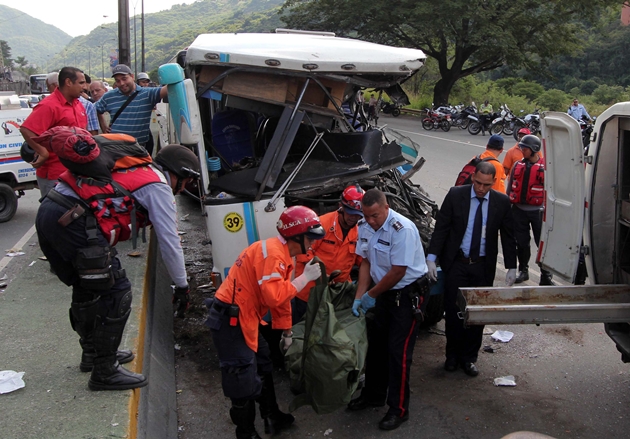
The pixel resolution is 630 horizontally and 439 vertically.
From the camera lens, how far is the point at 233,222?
194 inches

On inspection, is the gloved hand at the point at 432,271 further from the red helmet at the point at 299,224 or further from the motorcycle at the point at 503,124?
the motorcycle at the point at 503,124

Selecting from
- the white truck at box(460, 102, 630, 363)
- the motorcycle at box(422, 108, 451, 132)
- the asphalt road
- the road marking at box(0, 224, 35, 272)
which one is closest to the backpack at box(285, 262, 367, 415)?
the asphalt road

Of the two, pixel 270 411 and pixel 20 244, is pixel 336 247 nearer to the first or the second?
pixel 270 411

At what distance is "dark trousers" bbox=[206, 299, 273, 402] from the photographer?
11.6 feet

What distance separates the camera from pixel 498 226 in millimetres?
4781

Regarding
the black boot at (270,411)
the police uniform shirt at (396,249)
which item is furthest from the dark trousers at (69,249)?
the police uniform shirt at (396,249)

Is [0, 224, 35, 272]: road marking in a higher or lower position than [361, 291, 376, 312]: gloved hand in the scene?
lower

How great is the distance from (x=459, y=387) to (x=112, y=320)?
2.71 m

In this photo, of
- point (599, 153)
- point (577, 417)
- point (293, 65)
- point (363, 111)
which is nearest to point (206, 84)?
point (293, 65)

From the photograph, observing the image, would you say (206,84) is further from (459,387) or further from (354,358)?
(459,387)

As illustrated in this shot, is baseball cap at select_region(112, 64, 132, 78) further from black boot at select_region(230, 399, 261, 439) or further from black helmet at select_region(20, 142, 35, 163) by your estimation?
black boot at select_region(230, 399, 261, 439)

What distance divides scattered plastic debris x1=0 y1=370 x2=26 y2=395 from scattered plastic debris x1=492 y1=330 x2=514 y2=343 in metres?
3.95

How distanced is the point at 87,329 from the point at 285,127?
2.52 meters

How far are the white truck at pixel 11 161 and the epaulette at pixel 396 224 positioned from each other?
22.1ft
